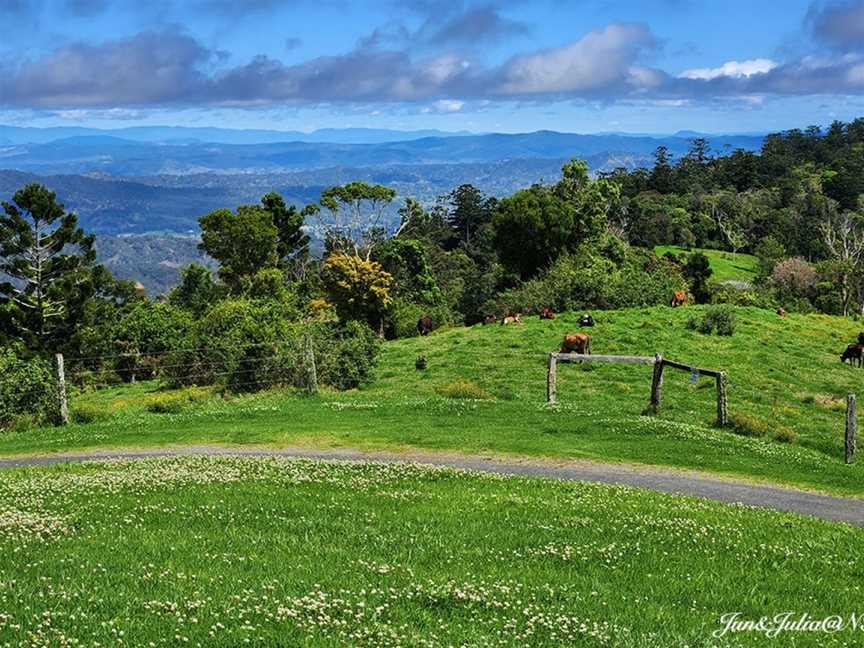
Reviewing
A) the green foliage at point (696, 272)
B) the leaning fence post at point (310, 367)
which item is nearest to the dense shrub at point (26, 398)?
the leaning fence post at point (310, 367)

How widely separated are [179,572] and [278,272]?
199 ft

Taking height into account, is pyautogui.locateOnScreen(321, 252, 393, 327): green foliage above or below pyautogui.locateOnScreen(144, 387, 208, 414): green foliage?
above

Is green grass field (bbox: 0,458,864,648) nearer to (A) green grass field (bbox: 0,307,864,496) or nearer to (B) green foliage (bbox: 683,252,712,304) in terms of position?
(A) green grass field (bbox: 0,307,864,496)

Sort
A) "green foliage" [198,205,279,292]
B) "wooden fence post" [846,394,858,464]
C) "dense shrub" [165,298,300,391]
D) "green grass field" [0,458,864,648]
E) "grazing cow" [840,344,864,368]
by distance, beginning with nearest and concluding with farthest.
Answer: "green grass field" [0,458,864,648], "wooden fence post" [846,394,858,464], "dense shrub" [165,298,300,391], "grazing cow" [840,344,864,368], "green foliage" [198,205,279,292]

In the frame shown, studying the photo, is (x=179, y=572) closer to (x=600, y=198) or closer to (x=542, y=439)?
(x=542, y=439)

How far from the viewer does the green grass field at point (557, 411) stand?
23.4m

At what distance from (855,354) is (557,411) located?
19.6m

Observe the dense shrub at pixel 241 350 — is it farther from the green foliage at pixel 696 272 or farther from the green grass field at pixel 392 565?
the green foliage at pixel 696 272

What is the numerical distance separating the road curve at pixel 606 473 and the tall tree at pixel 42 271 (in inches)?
1600

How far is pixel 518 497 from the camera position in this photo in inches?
619

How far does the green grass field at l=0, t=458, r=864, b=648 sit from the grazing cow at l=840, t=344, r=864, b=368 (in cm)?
2695

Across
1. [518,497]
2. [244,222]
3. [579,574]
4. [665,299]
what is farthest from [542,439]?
[244,222]

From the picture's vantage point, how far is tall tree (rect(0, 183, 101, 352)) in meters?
58.7

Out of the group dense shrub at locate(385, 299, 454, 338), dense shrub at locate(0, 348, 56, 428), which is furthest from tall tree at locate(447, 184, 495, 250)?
dense shrub at locate(0, 348, 56, 428)
